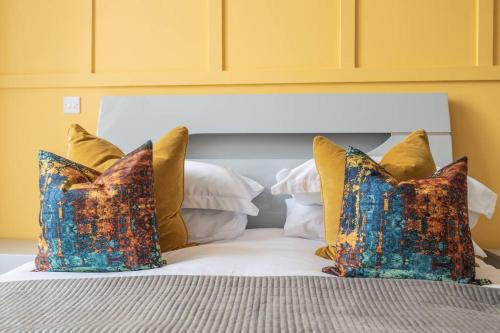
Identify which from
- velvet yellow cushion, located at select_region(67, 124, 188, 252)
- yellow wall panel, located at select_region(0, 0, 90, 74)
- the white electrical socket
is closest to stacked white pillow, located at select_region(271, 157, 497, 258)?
velvet yellow cushion, located at select_region(67, 124, 188, 252)

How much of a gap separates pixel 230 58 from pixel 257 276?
1.47 meters

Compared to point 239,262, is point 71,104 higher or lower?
higher

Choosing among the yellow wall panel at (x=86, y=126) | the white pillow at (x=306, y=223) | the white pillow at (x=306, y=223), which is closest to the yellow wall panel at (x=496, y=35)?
the yellow wall panel at (x=86, y=126)

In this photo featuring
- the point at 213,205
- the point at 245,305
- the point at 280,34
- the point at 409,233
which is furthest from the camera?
the point at 280,34

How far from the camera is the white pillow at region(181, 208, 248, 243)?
2062 mm

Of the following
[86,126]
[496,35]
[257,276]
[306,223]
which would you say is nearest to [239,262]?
[257,276]

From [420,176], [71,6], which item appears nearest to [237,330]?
[420,176]

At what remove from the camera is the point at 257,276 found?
143cm

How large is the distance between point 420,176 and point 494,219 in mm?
1041

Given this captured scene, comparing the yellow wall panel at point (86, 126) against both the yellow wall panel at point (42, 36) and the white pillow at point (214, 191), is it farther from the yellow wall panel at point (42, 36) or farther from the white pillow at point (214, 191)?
the white pillow at point (214, 191)

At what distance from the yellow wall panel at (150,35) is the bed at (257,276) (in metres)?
0.23

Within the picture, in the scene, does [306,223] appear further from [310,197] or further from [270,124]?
[270,124]

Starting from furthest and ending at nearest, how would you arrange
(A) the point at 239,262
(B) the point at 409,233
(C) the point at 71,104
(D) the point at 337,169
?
(C) the point at 71,104 < (D) the point at 337,169 < (A) the point at 239,262 < (B) the point at 409,233

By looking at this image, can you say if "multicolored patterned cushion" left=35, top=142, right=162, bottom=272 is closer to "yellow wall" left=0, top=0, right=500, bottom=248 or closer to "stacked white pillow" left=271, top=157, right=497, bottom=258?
"stacked white pillow" left=271, top=157, right=497, bottom=258
